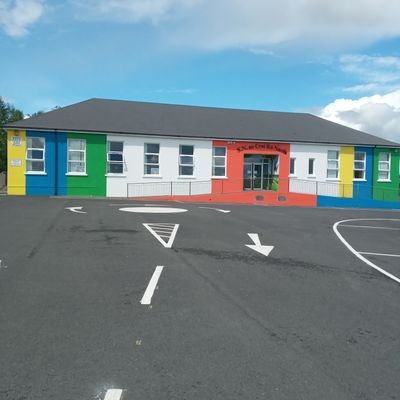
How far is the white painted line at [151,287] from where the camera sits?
6.01 metres

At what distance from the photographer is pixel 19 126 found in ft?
86.8

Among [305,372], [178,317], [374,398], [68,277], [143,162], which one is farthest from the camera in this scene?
[143,162]

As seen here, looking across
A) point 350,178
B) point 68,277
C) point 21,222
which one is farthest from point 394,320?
point 350,178

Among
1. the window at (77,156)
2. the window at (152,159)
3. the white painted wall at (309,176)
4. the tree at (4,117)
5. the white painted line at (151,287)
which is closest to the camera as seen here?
the white painted line at (151,287)

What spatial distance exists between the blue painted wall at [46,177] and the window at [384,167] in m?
23.4

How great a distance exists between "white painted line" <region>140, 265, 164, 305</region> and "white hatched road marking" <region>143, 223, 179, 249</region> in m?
2.35

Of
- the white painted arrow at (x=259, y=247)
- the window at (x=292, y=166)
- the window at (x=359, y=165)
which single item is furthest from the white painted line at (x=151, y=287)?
the window at (x=359, y=165)

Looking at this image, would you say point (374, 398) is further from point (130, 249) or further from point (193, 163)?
point (193, 163)

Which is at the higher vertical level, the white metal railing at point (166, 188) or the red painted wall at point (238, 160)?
the red painted wall at point (238, 160)

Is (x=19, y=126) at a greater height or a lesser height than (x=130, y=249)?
greater

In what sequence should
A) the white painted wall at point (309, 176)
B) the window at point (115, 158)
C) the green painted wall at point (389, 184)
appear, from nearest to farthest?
1. the window at point (115, 158)
2. the white painted wall at point (309, 176)
3. the green painted wall at point (389, 184)

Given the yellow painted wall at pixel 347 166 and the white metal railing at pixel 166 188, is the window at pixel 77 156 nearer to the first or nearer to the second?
the white metal railing at pixel 166 188

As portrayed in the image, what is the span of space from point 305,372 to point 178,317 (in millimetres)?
1815

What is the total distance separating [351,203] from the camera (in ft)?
101
